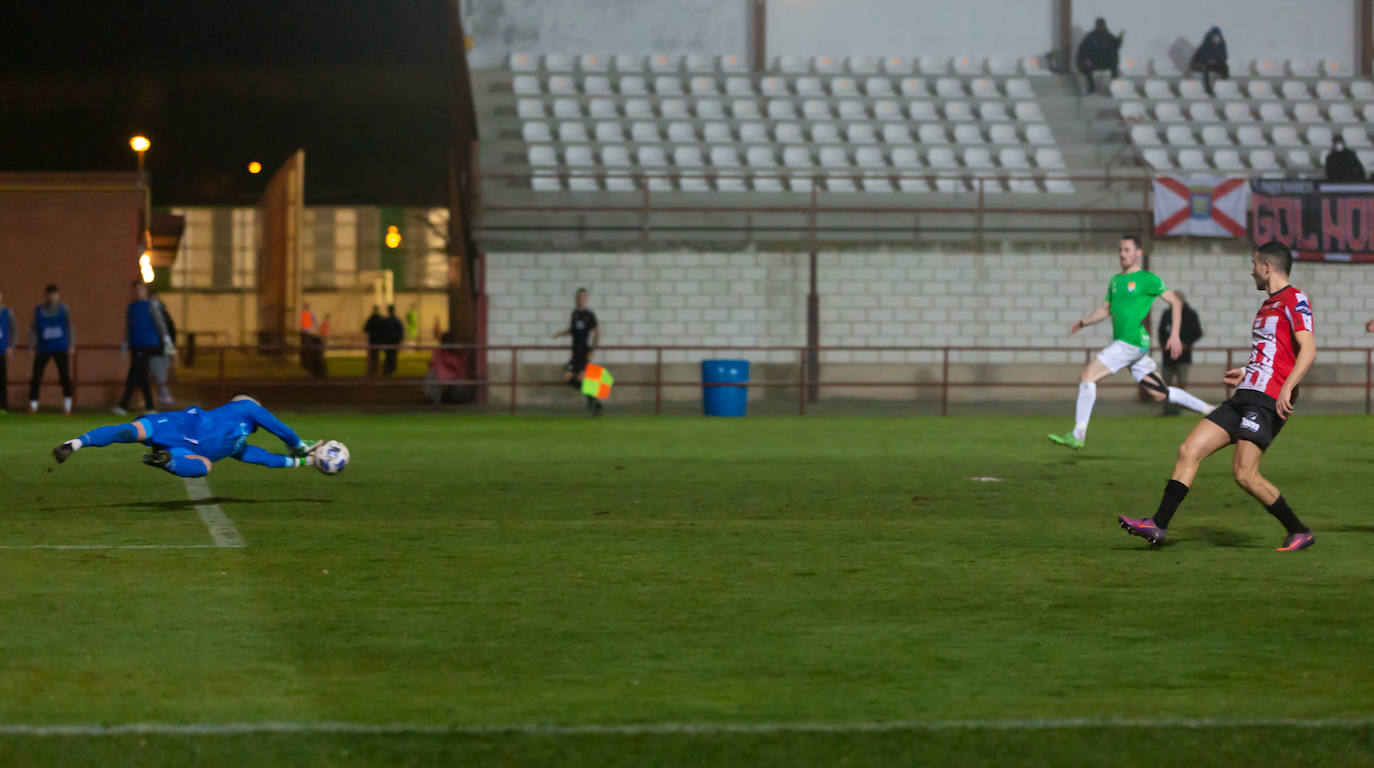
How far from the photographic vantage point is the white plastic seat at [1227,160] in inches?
1178

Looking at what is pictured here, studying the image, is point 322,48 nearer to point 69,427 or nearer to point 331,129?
point 331,129

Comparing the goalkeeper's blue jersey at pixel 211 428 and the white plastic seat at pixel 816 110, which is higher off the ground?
the white plastic seat at pixel 816 110

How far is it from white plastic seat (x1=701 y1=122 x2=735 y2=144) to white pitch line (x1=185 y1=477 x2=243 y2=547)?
61.4 ft

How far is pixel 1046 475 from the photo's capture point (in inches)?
528

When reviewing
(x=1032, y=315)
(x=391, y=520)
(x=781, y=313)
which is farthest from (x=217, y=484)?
(x=1032, y=315)

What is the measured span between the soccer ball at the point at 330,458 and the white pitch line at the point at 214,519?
2.33 ft

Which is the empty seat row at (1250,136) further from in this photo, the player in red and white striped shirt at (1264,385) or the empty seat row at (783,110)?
the player in red and white striped shirt at (1264,385)

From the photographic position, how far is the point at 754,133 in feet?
97.9

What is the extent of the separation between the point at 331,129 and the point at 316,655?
30066 mm

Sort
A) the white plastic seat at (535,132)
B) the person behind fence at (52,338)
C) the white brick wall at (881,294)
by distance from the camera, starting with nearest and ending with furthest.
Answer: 1. the person behind fence at (52,338)
2. the white brick wall at (881,294)
3. the white plastic seat at (535,132)

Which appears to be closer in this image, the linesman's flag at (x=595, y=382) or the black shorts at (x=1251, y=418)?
the black shorts at (x=1251, y=418)

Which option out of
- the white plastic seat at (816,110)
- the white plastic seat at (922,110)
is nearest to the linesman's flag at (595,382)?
the white plastic seat at (816,110)

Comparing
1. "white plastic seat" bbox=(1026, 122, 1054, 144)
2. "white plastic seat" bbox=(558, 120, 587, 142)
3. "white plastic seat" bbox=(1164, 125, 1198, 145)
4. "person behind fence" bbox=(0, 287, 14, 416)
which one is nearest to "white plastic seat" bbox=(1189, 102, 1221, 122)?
"white plastic seat" bbox=(1164, 125, 1198, 145)

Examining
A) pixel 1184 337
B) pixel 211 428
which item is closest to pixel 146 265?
pixel 211 428
